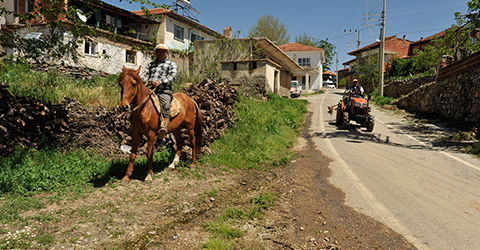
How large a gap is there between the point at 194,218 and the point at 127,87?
2.60m

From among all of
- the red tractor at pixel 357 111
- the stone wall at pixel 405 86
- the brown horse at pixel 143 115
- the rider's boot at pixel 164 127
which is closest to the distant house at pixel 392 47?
the stone wall at pixel 405 86

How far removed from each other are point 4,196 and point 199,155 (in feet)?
13.4

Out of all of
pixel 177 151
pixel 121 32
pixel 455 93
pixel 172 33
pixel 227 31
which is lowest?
pixel 177 151

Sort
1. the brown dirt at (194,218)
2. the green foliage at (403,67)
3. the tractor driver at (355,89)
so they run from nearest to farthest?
the brown dirt at (194,218), the tractor driver at (355,89), the green foliage at (403,67)

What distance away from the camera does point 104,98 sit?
9.79 metres

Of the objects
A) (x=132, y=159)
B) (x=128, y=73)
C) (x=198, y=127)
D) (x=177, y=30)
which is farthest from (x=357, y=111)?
(x=177, y=30)

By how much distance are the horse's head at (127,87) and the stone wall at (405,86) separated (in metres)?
23.9

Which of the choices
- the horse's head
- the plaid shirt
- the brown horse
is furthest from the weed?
the plaid shirt

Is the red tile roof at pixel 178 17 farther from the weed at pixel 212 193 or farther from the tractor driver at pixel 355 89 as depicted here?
the weed at pixel 212 193

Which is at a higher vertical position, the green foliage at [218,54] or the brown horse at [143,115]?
the green foliage at [218,54]

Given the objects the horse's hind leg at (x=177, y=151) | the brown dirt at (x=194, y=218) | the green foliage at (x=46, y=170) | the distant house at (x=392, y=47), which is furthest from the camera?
the distant house at (x=392, y=47)

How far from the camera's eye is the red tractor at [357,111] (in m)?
12.6

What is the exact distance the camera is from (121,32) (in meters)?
24.5

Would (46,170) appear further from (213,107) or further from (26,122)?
(213,107)
